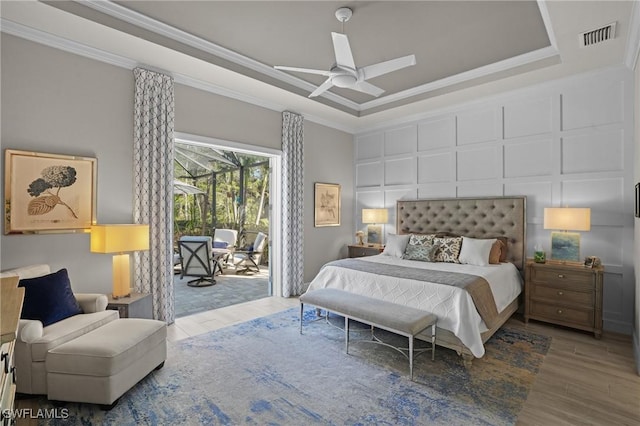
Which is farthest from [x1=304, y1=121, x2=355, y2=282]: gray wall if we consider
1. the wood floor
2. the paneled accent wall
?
the wood floor

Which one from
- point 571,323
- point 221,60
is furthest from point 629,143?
point 221,60

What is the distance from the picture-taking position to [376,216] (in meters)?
5.62

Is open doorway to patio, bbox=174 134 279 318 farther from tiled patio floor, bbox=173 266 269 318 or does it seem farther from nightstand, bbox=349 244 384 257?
nightstand, bbox=349 244 384 257

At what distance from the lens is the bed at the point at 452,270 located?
2854 mm

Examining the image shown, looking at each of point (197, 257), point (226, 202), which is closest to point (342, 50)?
point (197, 257)

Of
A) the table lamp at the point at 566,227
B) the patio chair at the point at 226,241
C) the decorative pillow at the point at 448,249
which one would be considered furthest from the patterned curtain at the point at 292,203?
the table lamp at the point at 566,227

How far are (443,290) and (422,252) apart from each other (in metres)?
1.39

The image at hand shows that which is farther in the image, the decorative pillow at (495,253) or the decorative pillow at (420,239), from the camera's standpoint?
the decorative pillow at (420,239)

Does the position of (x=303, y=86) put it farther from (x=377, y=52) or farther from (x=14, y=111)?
(x=14, y=111)

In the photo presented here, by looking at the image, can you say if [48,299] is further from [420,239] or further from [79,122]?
[420,239]

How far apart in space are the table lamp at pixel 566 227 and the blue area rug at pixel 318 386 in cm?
112

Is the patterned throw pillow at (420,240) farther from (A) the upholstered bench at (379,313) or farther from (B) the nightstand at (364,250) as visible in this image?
(A) the upholstered bench at (379,313)

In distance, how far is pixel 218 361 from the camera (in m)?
2.93

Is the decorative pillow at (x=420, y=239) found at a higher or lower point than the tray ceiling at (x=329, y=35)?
lower
